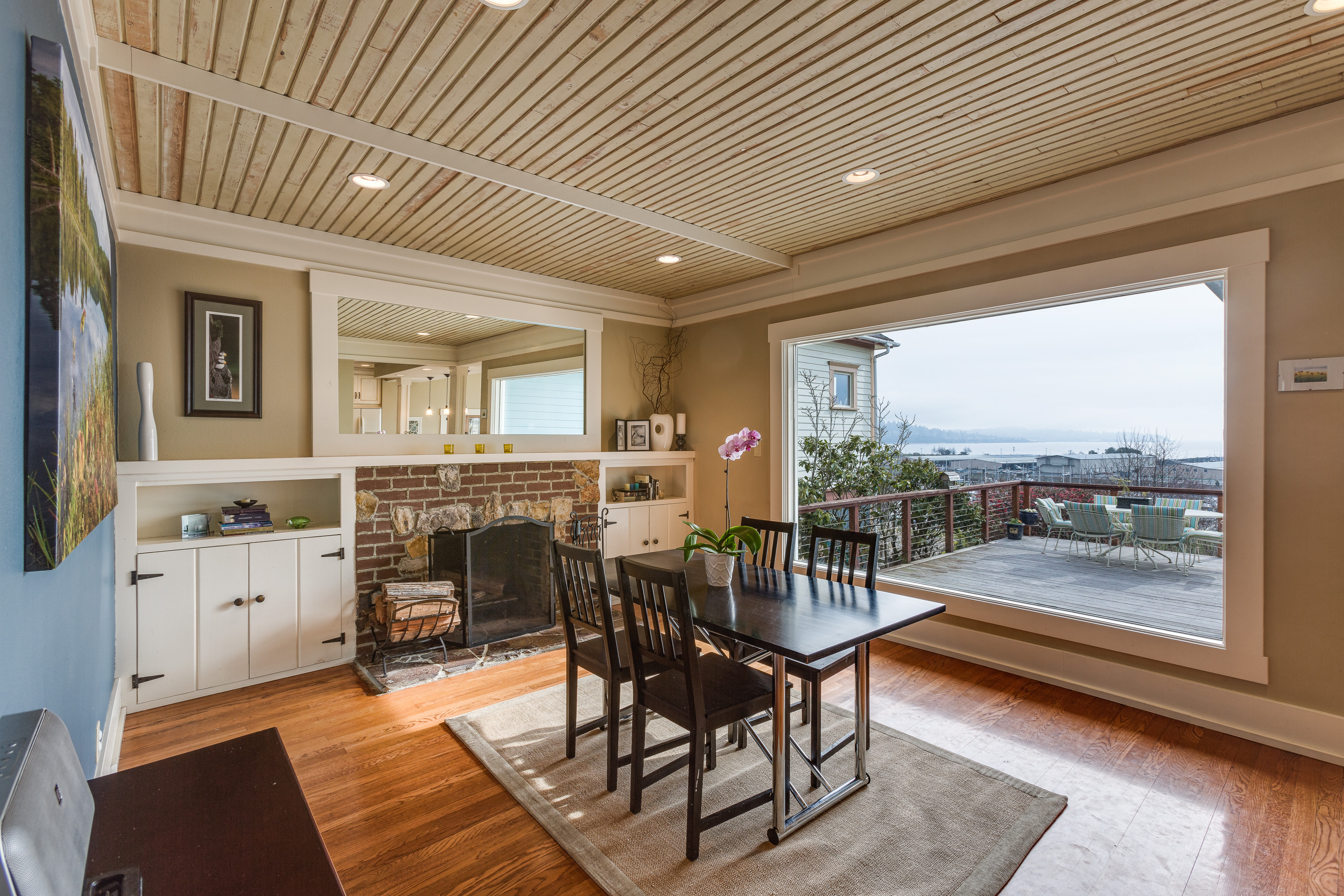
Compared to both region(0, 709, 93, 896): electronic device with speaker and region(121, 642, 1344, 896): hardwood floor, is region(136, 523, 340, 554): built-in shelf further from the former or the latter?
region(0, 709, 93, 896): electronic device with speaker

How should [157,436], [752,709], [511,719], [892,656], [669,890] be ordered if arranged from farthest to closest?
[892,656]
[157,436]
[511,719]
[752,709]
[669,890]

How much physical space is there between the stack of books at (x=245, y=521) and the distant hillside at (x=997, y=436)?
4327 mm

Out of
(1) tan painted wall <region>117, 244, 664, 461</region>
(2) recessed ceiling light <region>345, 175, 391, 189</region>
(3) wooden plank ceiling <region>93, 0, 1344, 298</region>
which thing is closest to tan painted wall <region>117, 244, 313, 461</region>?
(1) tan painted wall <region>117, 244, 664, 461</region>

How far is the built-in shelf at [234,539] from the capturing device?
3168mm

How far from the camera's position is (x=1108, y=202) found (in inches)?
121

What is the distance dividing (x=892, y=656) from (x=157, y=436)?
4.29 metres

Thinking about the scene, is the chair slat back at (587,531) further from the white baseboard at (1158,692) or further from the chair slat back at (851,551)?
the white baseboard at (1158,692)

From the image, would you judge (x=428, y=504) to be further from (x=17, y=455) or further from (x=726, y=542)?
(x=17, y=455)

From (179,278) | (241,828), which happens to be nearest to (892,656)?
(241,828)

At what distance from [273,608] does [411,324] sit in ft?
6.20

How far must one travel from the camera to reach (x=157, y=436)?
327 cm

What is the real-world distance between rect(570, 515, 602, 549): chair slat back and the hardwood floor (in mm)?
1333

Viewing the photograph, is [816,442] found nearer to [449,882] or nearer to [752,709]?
[752,709]

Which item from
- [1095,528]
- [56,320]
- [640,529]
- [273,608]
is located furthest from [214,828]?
[1095,528]
